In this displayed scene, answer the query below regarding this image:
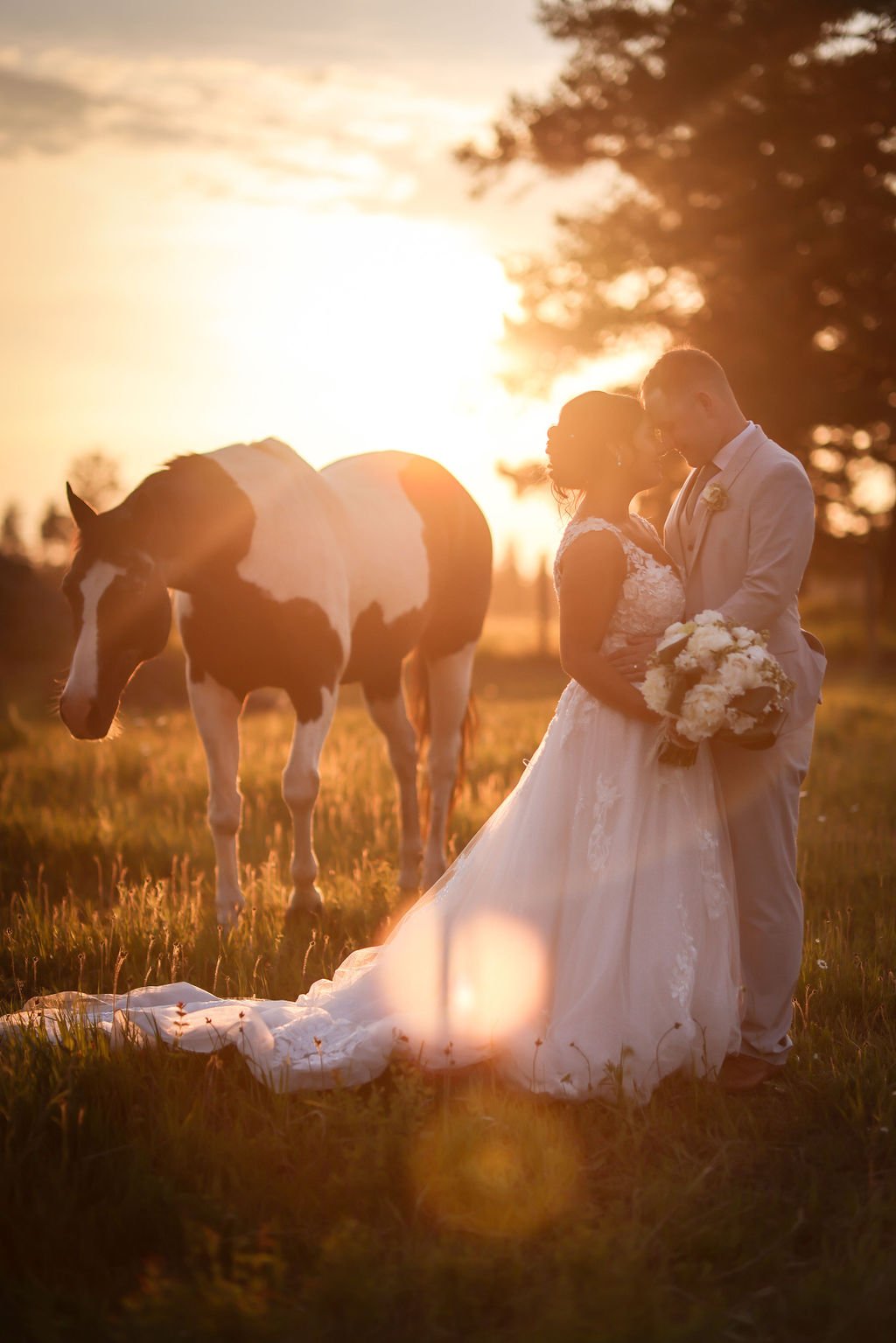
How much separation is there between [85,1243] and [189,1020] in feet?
3.19

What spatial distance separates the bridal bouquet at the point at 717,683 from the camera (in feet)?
10.6

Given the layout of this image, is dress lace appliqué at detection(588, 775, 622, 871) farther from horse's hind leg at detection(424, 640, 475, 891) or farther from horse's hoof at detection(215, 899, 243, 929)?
horse's hind leg at detection(424, 640, 475, 891)

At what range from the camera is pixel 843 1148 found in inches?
121

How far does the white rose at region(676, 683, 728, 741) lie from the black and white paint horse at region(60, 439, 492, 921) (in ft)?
8.42

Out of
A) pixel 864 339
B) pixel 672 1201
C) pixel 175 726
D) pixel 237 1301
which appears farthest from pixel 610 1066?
pixel 864 339

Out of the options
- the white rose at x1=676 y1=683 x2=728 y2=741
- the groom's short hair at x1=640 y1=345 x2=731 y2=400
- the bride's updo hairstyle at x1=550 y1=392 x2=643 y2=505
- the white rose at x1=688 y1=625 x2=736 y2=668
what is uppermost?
the groom's short hair at x1=640 y1=345 x2=731 y2=400

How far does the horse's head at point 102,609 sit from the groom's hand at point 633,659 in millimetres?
2082

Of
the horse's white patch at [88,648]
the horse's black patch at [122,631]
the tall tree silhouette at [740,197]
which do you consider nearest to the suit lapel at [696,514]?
the horse's black patch at [122,631]

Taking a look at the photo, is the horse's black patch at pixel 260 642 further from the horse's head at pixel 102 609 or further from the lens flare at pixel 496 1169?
the lens flare at pixel 496 1169

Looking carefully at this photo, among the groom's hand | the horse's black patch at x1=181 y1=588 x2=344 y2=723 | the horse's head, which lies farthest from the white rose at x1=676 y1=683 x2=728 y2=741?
the horse's black patch at x1=181 y1=588 x2=344 y2=723

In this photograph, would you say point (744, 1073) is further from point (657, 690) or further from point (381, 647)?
point (381, 647)

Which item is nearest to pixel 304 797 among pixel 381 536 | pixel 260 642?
pixel 260 642

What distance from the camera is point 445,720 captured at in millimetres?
7422

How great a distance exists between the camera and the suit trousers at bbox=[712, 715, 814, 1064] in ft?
12.0
